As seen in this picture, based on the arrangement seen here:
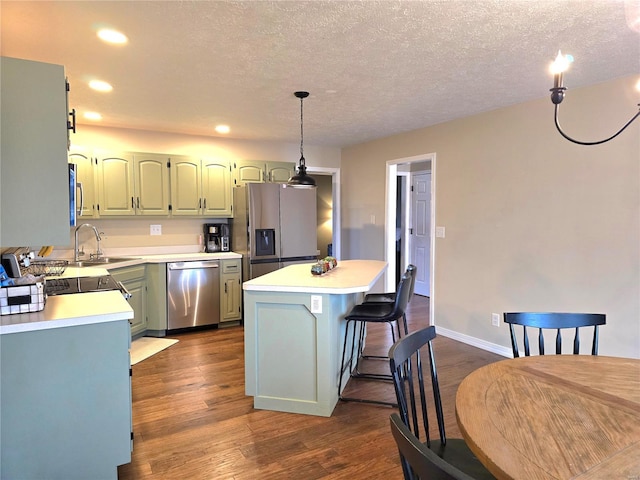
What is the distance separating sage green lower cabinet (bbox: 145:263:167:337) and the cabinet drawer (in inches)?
25.3

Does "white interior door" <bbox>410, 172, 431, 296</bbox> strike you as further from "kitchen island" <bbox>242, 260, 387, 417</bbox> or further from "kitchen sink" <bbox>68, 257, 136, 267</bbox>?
"kitchen sink" <bbox>68, 257, 136, 267</bbox>

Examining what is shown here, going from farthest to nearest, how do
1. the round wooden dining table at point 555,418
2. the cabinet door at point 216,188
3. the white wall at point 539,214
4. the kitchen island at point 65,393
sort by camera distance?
the cabinet door at point 216,188 → the white wall at point 539,214 → the kitchen island at point 65,393 → the round wooden dining table at point 555,418

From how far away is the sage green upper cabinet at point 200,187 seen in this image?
15.1 feet

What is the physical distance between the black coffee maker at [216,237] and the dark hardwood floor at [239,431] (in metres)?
1.73

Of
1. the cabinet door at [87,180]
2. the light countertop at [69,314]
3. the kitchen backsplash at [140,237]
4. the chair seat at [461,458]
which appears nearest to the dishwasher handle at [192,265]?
the kitchen backsplash at [140,237]

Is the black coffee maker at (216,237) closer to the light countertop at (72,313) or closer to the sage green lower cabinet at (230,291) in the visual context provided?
the sage green lower cabinet at (230,291)

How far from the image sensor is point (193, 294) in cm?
445

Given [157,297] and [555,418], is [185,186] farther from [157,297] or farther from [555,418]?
[555,418]

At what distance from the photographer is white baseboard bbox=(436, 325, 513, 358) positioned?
3666 mm

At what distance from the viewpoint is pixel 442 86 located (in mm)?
3037

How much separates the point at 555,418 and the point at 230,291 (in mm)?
3926

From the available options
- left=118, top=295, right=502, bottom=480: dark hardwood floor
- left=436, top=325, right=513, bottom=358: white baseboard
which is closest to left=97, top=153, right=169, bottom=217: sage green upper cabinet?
left=118, top=295, right=502, bottom=480: dark hardwood floor

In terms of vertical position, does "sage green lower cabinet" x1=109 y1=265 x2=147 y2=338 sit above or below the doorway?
below

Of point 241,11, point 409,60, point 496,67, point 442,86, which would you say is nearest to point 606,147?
point 496,67
